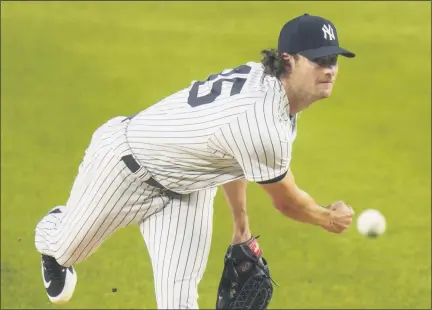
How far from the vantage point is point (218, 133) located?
12.1ft

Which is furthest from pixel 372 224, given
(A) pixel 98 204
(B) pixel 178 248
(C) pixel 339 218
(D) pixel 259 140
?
(A) pixel 98 204

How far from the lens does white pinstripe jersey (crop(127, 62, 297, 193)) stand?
3.63 metres

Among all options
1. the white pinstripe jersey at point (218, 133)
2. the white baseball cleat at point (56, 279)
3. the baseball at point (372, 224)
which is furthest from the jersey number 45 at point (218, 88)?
the baseball at point (372, 224)

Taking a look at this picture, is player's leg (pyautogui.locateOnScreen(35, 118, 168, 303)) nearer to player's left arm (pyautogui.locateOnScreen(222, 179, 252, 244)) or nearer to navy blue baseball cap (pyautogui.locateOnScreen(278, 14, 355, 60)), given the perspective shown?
player's left arm (pyautogui.locateOnScreen(222, 179, 252, 244))

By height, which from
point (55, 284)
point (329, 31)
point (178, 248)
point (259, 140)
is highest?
point (329, 31)

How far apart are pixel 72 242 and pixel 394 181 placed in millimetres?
4419

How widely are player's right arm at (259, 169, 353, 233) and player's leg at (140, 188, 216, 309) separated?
0.40m

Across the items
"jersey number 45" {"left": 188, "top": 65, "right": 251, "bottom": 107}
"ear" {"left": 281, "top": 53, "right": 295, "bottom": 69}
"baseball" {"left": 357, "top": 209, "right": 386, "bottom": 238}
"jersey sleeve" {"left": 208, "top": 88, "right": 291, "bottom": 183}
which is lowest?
"baseball" {"left": 357, "top": 209, "right": 386, "bottom": 238}

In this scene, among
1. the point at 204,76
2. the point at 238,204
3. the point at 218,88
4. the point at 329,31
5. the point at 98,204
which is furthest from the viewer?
the point at 204,76

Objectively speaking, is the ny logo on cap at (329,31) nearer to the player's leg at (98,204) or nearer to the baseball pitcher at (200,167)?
the baseball pitcher at (200,167)

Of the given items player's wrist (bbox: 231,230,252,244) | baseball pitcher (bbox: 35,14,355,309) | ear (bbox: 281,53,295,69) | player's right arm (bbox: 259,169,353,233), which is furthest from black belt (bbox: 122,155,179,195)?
ear (bbox: 281,53,295,69)

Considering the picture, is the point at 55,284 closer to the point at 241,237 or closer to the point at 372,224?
the point at 241,237

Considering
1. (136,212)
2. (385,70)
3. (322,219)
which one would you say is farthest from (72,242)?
(385,70)

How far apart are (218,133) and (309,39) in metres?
0.58
